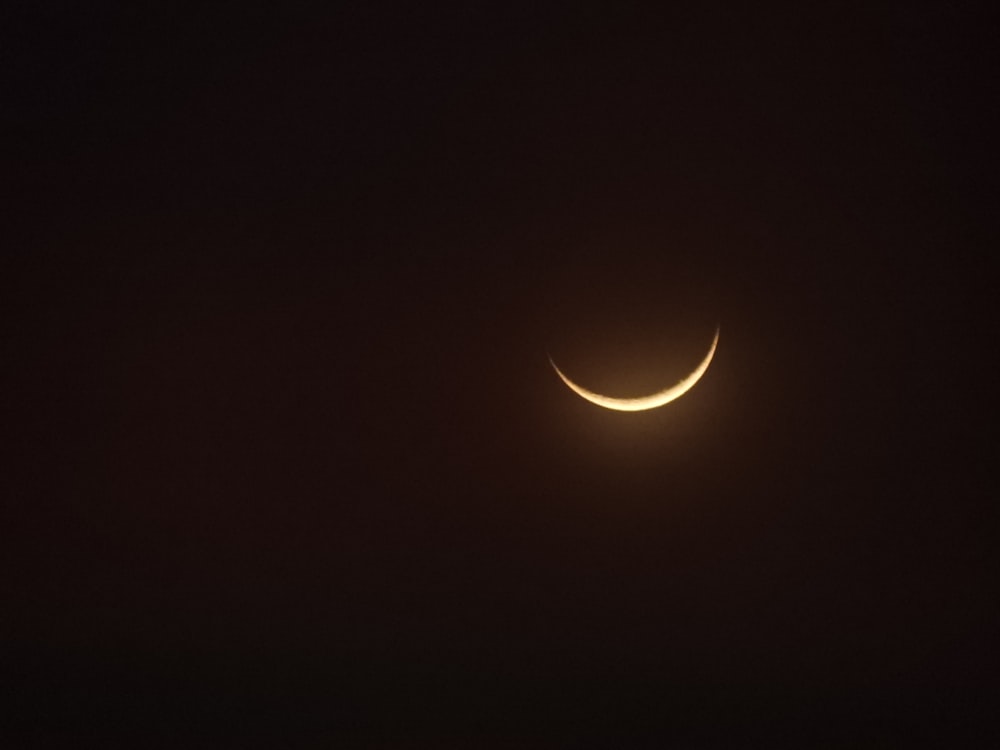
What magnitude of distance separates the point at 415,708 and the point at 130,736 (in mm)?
1523

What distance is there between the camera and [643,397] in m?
4.18

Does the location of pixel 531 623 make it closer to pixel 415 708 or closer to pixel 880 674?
pixel 415 708

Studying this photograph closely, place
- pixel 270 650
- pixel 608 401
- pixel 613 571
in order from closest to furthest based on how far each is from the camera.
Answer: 1. pixel 608 401
2. pixel 613 571
3. pixel 270 650

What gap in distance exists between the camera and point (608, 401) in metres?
4.18

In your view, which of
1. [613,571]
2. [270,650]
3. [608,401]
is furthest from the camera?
[270,650]

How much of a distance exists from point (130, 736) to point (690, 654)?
2.97 metres

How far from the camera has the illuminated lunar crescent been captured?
4145 mm

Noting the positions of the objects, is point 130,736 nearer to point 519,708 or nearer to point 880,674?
point 519,708

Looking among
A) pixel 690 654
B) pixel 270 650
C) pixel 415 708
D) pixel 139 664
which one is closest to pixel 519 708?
pixel 415 708

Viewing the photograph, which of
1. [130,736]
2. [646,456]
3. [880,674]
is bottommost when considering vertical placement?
[130,736]

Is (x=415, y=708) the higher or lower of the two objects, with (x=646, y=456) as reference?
lower

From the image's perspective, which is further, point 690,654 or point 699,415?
point 690,654

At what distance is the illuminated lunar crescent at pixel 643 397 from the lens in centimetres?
414

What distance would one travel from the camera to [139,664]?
511 centimetres
